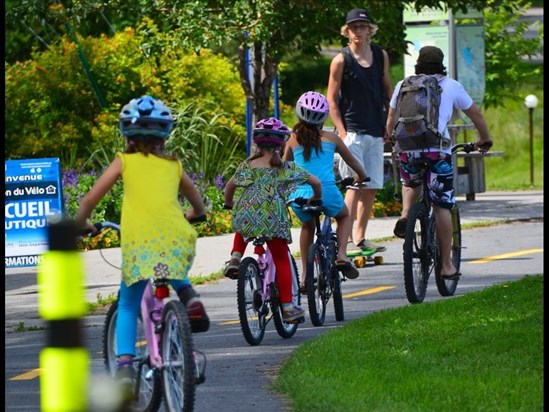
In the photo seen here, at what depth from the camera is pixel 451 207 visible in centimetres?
1148

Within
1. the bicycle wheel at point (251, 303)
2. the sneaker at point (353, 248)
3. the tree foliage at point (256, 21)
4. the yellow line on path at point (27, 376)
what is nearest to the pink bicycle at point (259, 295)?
the bicycle wheel at point (251, 303)

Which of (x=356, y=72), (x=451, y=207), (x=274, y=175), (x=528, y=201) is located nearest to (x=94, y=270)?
(x=356, y=72)

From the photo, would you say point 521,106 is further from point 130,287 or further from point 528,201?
point 130,287

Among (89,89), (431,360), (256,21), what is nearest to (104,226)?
(431,360)

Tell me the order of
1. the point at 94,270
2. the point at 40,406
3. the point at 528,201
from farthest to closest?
the point at 528,201 < the point at 94,270 < the point at 40,406

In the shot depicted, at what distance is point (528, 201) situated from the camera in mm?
22438

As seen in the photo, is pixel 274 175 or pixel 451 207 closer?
pixel 274 175

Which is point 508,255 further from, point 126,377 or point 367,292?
point 126,377

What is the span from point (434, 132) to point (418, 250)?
2.71 feet

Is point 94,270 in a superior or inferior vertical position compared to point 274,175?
inferior

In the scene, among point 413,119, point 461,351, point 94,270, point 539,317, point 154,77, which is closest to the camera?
point 461,351

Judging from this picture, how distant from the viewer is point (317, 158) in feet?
36.2

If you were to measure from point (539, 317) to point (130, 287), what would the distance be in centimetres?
319

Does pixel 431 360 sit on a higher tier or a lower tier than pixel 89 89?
lower
